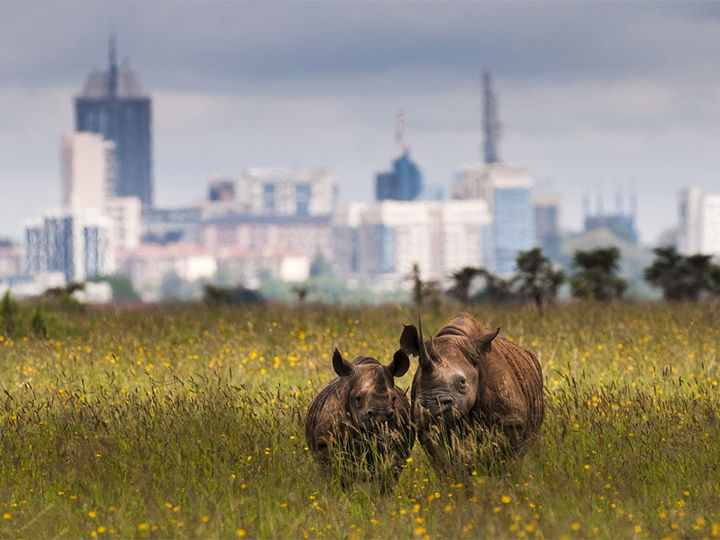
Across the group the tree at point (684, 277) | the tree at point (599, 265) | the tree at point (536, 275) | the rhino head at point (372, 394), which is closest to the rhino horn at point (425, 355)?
the rhino head at point (372, 394)

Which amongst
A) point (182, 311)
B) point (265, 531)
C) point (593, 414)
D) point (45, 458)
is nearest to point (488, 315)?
point (182, 311)

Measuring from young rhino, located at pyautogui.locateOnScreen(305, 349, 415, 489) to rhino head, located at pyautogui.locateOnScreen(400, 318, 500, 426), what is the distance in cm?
22

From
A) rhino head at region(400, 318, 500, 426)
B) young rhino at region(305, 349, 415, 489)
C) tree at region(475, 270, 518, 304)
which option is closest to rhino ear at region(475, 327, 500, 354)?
→ rhino head at region(400, 318, 500, 426)

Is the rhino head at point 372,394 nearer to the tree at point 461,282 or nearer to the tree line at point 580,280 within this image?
the tree line at point 580,280

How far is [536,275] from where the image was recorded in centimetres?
2292

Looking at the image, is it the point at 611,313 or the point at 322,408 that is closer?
the point at 322,408

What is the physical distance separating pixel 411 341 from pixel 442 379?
10.6 inches

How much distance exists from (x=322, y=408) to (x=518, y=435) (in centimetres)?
120

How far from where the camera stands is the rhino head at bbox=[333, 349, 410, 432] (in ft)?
22.6

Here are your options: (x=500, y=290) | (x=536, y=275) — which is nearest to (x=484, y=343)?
(x=536, y=275)

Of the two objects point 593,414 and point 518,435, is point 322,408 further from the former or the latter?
point 593,414

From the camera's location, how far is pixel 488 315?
57.0 feet

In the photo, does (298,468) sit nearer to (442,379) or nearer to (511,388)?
(511,388)

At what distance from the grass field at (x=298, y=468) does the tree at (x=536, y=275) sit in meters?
8.90
